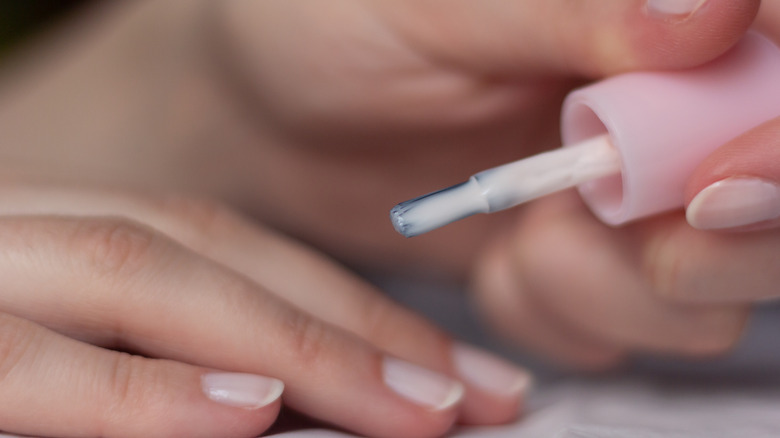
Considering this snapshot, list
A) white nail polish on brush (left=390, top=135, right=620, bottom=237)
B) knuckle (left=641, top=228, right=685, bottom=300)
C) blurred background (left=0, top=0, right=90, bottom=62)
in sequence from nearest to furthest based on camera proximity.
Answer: white nail polish on brush (left=390, top=135, right=620, bottom=237)
knuckle (left=641, top=228, right=685, bottom=300)
blurred background (left=0, top=0, right=90, bottom=62)

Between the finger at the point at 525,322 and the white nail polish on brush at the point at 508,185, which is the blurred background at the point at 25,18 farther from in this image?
the white nail polish on brush at the point at 508,185

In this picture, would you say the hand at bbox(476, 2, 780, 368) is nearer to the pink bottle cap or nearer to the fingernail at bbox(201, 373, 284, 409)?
the pink bottle cap

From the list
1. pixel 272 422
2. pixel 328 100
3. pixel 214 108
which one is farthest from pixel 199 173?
pixel 272 422

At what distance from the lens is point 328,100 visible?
675 mm

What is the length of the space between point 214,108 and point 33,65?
489mm

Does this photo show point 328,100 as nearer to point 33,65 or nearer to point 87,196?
point 87,196

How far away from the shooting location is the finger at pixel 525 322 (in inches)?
24.8

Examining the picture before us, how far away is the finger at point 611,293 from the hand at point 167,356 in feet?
0.46

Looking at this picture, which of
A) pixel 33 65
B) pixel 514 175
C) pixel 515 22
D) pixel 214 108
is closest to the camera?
pixel 514 175

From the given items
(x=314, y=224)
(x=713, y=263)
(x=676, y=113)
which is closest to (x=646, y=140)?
(x=676, y=113)

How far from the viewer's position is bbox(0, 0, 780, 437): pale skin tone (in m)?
0.39

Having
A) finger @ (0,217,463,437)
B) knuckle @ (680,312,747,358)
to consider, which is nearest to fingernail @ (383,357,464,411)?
finger @ (0,217,463,437)

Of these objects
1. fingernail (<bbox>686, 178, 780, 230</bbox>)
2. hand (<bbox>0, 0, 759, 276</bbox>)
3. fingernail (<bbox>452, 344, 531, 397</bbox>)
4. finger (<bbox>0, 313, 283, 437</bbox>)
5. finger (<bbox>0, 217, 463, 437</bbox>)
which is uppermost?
hand (<bbox>0, 0, 759, 276</bbox>)

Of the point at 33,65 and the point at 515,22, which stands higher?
the point at 33,65
